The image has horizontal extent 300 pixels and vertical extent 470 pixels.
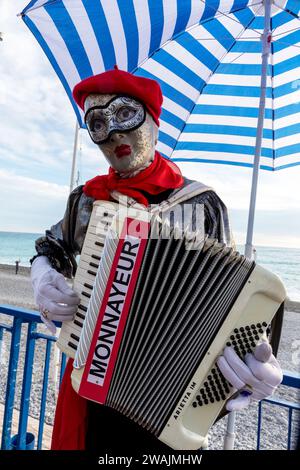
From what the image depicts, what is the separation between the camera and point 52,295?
4.38 feet

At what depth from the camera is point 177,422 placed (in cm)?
112

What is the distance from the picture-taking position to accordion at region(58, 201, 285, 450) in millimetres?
1119

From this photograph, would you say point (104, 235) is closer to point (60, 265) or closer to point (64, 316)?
point (64, 316)

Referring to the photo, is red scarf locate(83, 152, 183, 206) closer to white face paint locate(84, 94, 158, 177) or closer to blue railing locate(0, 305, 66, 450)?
white face paint locate(84, 94, 158, 177)

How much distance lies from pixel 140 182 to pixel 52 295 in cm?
55

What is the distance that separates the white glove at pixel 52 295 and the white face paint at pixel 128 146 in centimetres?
50

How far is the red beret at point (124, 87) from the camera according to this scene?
55.7 inches

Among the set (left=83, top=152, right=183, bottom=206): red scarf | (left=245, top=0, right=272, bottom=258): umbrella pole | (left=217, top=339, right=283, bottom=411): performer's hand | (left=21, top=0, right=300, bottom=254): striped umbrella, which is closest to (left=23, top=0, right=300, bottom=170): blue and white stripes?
(left=21, top=0, right=300, bottom=254): striped umbrella

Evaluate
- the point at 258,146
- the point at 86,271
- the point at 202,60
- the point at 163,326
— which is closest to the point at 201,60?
the point at 202,60

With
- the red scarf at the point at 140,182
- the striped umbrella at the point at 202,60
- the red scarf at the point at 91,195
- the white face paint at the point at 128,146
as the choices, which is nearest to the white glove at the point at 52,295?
the red scarf at the point at 91,195

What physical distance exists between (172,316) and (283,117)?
2070 mm

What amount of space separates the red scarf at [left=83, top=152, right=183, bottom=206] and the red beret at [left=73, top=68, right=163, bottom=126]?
23 centimetres

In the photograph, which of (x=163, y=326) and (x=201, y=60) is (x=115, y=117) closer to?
(x=163, y=326)

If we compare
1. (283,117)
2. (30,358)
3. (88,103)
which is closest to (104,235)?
(88,103)
